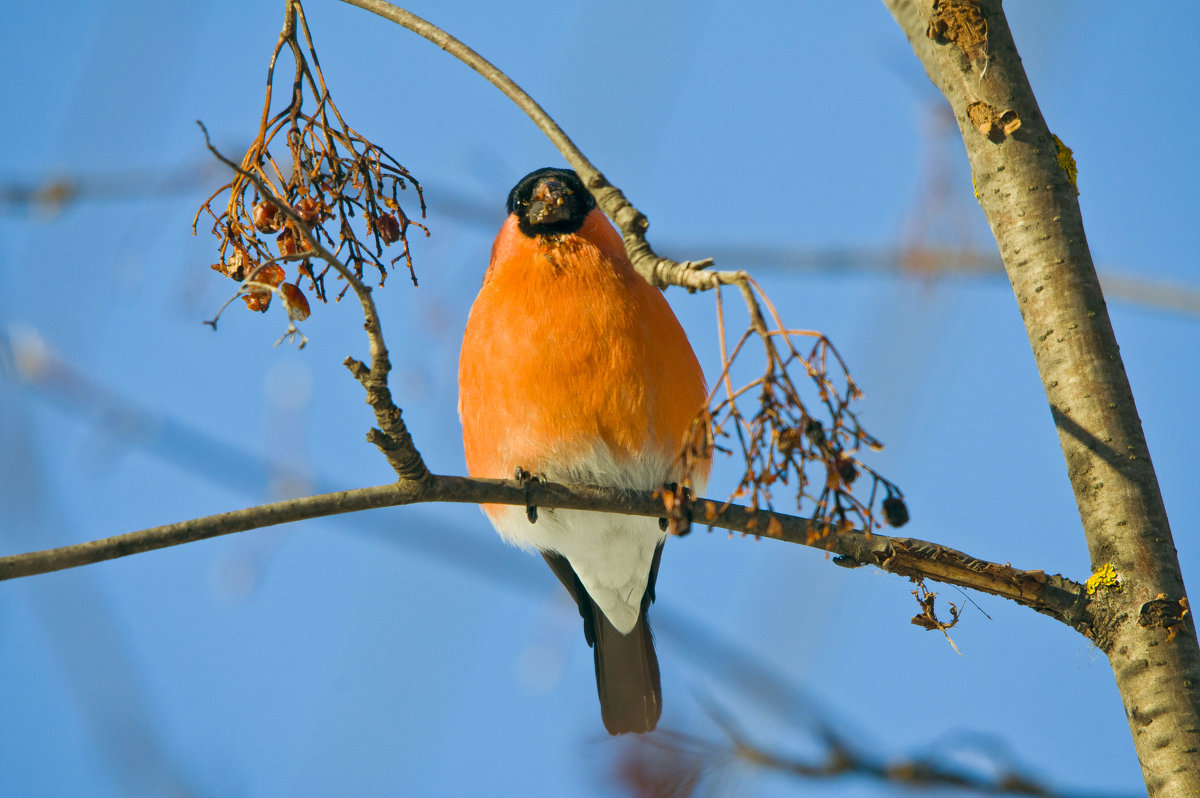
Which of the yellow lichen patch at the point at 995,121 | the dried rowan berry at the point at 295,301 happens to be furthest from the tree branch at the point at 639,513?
the yellow lichen patch at the point at 995,121

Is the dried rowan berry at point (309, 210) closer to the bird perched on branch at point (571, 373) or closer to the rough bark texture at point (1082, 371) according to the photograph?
the bird perched on branch at point (571, 373)

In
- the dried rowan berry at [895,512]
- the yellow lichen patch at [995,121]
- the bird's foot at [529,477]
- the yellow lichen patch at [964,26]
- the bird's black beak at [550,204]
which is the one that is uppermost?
the bird's black beak at [550,204]

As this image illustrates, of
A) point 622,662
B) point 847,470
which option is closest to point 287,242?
point 847,470

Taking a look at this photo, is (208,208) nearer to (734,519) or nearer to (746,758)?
(734,519)

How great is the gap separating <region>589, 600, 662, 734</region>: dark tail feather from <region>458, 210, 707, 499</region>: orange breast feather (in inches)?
41.6

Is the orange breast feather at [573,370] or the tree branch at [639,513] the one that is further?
the orange breast feather at [573,370]

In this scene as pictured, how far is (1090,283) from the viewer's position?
1893 mm

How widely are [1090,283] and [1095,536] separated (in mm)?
468

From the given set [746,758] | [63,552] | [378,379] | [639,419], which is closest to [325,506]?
[378,379]

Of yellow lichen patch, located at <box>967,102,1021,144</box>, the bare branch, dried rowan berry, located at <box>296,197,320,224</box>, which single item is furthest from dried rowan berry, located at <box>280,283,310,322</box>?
yellow lichen patch, located at <box>967,102,1021,144</box>

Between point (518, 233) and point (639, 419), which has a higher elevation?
point (518, 233)

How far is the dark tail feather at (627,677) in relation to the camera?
3711mm

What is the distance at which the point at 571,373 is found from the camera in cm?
290

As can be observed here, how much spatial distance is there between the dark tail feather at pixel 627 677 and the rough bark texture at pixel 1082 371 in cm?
218
